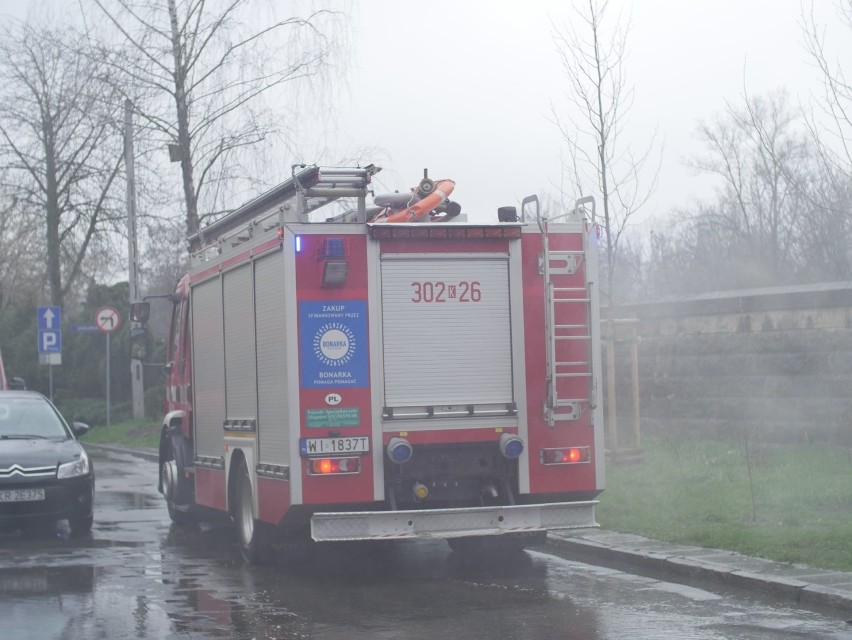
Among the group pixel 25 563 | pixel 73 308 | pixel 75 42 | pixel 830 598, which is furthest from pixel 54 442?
pixel 73 308

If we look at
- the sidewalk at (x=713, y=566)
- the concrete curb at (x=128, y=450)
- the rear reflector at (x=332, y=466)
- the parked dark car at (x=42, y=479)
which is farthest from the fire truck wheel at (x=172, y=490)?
the concrete curb at (x=128, y=450)

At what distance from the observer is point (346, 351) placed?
31.6ft

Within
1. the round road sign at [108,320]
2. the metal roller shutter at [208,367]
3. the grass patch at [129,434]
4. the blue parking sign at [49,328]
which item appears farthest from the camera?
the grass patch at [129,434]

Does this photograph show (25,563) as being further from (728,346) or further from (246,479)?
(728,346)

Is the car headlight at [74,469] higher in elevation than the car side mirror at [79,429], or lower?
lower

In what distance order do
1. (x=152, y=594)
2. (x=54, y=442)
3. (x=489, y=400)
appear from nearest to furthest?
(x=152, y=594), (x=489, y=400), (x=54, y=442)

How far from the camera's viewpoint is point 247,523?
10945 millimetres

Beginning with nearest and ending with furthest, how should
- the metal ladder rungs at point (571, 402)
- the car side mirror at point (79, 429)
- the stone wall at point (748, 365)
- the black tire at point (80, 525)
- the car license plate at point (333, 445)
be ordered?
the car license plate at point (333, 445) < the metal ladder rungs at point (571, 402) < the black tire at point (80, 525) < the car side mirror at point (79, 429) < the stone wall at point (748, 365)

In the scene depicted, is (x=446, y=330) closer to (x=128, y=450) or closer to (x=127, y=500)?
(x=127, y=500)

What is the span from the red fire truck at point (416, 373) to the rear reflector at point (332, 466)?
0.01 m

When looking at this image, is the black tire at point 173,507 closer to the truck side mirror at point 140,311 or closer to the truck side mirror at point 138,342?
the truck side mirror at point 138,342

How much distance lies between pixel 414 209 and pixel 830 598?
4.86 m

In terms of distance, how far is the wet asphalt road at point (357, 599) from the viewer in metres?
7.73

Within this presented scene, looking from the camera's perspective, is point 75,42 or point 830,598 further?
point 75,42
